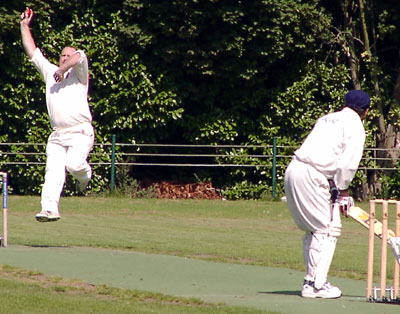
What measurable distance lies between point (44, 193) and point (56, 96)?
1.13m

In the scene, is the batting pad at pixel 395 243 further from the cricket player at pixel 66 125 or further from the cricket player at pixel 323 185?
the cricket player at pixel 66 125

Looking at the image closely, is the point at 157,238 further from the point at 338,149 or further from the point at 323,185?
the point at 338,149

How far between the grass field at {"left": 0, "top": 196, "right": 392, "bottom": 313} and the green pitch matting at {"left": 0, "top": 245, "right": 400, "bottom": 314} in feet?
1.27

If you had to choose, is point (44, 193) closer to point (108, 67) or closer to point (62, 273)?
point (62, 273)

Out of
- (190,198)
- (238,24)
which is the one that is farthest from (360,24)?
(190,198)

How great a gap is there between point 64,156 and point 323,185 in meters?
3.82

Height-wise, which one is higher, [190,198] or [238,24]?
[238,24]

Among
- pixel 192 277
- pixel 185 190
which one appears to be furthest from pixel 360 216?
pixel 185 190

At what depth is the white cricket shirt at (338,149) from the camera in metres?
7.84

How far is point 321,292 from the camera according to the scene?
7.99 meters

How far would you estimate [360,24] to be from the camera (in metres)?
21.8

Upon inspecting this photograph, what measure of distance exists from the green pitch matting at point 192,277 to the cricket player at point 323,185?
0.32m

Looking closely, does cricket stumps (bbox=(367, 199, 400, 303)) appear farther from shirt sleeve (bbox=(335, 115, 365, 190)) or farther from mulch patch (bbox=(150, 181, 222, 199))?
mulch patch (bbox=(150, 181, 222, 199))

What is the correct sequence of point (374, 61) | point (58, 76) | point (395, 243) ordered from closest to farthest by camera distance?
point (395, 243), point (58, 76), point (374, 61)
